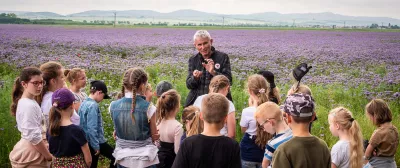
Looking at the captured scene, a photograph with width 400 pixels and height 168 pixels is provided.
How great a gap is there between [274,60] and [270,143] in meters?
11.2

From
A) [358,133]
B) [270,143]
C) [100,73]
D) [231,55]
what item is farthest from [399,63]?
[270,143]

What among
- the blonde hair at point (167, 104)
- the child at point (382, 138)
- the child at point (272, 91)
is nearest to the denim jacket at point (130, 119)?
the blonde hair at point (167, 104)

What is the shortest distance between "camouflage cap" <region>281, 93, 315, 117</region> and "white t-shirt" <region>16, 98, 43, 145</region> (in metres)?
2.35

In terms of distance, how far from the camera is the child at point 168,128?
373 cm

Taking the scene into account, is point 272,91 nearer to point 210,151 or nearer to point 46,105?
point 210,151

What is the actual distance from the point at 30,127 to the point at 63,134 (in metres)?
0.34

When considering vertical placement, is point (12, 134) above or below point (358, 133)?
below

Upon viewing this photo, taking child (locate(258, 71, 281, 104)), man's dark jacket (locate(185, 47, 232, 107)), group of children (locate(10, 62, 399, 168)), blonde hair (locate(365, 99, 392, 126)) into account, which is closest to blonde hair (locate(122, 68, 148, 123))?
group of children (locate(10, 62, 399, 168))

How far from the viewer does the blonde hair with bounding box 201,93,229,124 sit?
266 centimetres

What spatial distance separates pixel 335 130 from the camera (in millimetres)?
3613

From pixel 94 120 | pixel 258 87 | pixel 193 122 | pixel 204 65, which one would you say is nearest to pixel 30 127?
pixel 94 120

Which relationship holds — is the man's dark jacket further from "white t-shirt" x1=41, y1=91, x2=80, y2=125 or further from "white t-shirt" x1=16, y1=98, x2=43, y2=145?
"white t-shirt" x1=16, y1=98, x2=43, y2=145

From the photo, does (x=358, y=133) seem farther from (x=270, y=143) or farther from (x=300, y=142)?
(x=300, y=142)

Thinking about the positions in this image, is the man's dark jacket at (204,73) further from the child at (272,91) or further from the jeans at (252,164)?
the jeans at (252,164)
